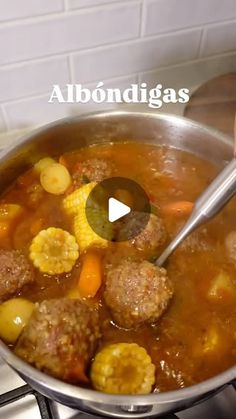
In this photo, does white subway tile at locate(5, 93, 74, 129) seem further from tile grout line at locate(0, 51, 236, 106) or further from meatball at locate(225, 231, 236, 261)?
meatball at locate(225, 231, 236, 261)

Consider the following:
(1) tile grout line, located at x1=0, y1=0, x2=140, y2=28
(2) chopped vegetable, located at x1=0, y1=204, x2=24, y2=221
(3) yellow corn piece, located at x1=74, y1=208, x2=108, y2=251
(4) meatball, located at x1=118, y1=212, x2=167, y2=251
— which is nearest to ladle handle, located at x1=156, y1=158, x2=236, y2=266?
(4) meatball, located at x1=118, y1=212, x2=167, y2=251

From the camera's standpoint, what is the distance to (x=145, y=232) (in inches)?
44.4

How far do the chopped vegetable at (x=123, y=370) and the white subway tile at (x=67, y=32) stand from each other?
0.82 metres

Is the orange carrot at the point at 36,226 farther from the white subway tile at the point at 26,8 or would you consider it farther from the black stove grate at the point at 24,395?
the white subway tile at the point at 26,8

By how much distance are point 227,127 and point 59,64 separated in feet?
1.79

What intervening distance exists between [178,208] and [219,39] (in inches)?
25.0

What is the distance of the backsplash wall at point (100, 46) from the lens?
49.5 inches

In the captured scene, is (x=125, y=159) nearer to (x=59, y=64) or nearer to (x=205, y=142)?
(x=205, y=142)

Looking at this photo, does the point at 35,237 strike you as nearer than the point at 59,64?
Yes

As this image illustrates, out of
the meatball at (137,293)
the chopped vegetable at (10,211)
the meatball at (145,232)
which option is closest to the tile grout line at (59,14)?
the chopped vegetable at (10,211)

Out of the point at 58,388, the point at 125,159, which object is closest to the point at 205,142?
the point at 125,159

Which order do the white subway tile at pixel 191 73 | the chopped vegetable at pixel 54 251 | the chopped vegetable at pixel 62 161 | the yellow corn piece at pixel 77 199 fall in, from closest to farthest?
the chopped vegetable at pixel 54 251 < the yellow corn piece at pixel 77 199 < the chopped vegetable at pixel 62 161 < the white subway tile at pixel 191 73

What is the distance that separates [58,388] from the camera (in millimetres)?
781

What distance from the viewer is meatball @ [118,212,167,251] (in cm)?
113
